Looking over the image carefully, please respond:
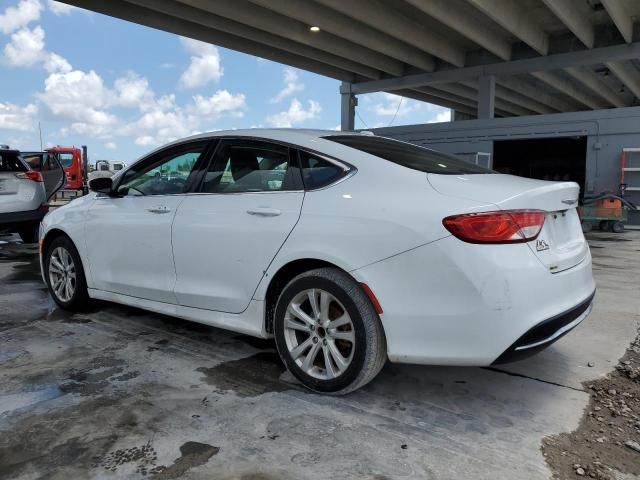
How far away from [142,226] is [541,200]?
2.69 m

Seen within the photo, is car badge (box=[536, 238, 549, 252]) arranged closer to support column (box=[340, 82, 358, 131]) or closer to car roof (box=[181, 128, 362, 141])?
car roof (box=[181, 128, 362, 141])

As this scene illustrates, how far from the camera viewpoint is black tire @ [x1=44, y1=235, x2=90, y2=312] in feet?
14.3

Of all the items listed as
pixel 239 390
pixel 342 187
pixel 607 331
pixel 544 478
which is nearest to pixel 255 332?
pixel 239 390

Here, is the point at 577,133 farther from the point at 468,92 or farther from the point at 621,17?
the point at 468,92

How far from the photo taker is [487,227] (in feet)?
7.89

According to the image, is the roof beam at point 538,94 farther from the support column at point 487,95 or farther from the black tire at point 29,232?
the black tire at point 29,232

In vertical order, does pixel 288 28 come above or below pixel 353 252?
above

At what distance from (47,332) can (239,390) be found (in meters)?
2.00

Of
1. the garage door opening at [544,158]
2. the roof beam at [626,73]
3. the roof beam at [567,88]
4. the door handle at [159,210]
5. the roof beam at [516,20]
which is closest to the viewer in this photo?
the door handle at [159,210]

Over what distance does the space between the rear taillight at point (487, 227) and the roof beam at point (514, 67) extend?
60.1 ft

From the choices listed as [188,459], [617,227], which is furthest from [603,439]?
[617,227]


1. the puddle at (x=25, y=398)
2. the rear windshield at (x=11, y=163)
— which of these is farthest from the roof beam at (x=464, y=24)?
the puddle at (x=25, y=398)

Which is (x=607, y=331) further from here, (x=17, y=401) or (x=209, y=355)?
(x=17, y=401)

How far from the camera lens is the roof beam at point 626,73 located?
20.8 meters
